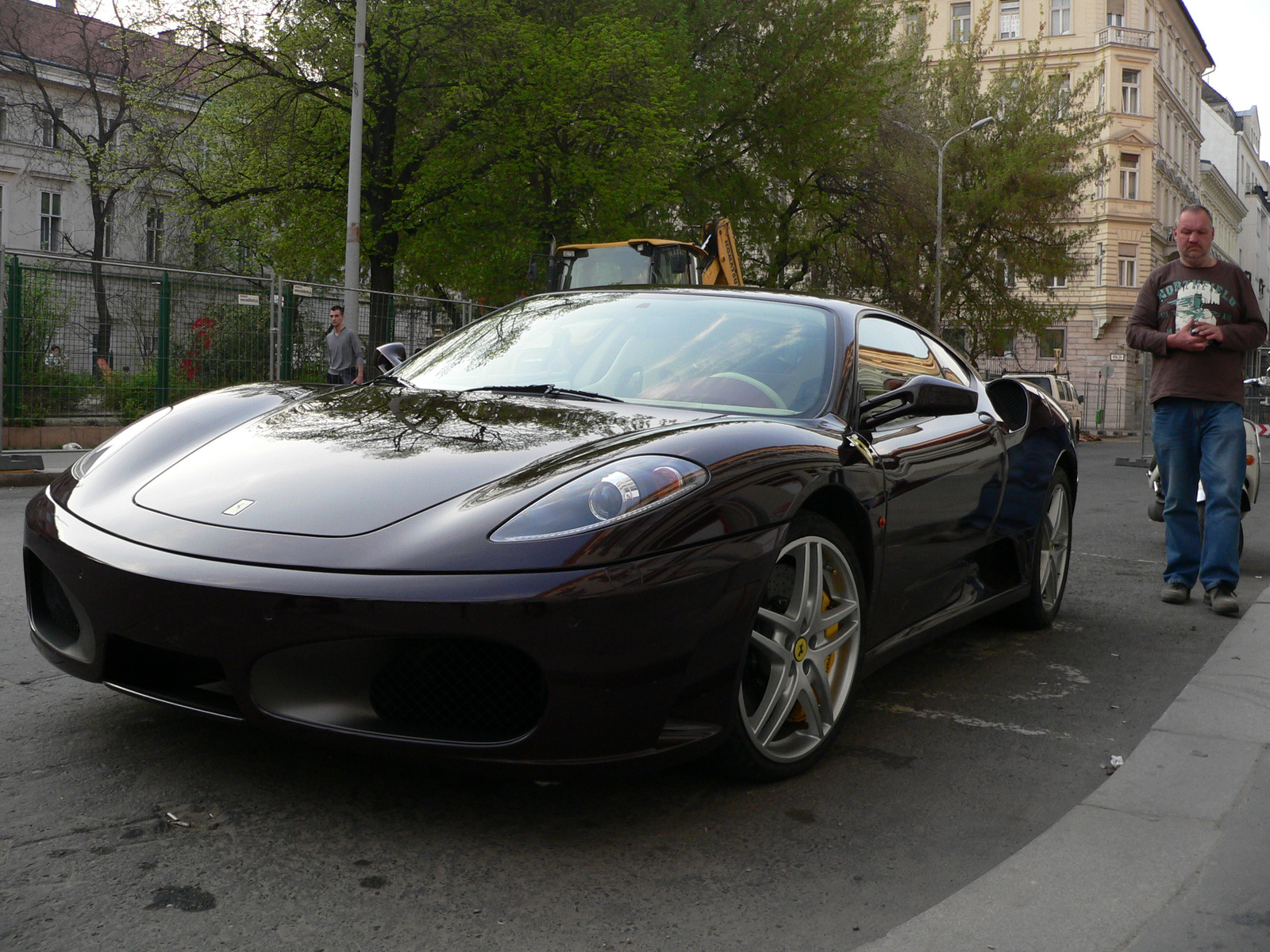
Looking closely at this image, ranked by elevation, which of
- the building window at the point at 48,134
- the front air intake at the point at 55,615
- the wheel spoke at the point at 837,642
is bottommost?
the wheel spoke at the point at 837,642

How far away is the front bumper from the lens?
96.3 inches

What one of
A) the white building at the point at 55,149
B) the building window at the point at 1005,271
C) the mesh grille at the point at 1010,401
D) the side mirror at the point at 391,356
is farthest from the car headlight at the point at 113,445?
the white building at the point at 55,149

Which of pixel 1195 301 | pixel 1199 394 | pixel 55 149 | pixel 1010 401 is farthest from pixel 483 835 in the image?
pixel 55 149

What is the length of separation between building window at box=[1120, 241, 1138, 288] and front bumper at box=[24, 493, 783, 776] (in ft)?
178

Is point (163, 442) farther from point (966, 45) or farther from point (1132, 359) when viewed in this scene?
point (1132, 359)

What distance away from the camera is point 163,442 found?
332 cm

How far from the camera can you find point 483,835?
262cm

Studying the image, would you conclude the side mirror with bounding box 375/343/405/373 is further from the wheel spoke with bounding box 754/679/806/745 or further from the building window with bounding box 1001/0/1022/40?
the building window with bounding box 1001/0/1022/40

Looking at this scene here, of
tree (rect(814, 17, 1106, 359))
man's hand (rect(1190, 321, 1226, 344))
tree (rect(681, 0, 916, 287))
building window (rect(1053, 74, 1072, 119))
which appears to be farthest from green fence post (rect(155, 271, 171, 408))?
building window (rect(1053, 74, 1072, 119))

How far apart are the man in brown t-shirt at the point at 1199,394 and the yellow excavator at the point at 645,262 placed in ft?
36.4

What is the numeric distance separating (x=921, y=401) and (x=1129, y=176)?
56.0 metres

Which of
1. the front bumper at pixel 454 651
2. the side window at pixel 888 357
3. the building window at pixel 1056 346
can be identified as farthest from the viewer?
the building window at pixel 1056 346

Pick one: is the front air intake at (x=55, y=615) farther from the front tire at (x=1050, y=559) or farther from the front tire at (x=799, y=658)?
the front tire at (x=1050, y=559)

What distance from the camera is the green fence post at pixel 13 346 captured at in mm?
12367
